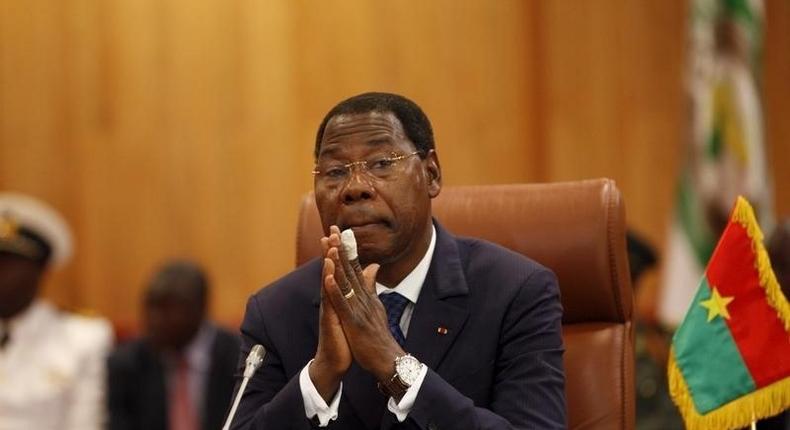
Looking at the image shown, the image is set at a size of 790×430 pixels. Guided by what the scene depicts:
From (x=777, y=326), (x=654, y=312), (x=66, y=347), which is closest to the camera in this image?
(x=777, y=326)

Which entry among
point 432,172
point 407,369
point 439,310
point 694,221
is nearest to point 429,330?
point 439,310

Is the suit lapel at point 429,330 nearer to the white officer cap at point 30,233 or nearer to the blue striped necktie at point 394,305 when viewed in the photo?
the blue striped necktie at point 394,305

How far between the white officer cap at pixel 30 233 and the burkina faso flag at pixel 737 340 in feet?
9.03

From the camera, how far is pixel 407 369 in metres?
2.38

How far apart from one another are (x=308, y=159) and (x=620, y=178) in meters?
1.42

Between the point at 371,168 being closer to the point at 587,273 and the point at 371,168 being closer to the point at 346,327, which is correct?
the point at 346,327

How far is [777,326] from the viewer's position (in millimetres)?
2844

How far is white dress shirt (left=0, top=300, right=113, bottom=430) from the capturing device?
4.70 metres

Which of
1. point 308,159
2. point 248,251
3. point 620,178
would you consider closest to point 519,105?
point 620,178

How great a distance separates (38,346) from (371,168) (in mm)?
2650

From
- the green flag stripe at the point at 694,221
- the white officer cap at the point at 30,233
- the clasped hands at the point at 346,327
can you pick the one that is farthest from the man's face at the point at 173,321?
the clasped hands at the point at 346,327

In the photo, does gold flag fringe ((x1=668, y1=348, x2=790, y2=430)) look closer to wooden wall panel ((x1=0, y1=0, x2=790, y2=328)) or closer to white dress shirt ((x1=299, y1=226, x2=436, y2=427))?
white dress shirt ((x1=299, y1=226, x2=436, y2=427))

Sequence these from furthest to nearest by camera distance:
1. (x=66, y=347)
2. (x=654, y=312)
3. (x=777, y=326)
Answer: (x=654, y=312) < (x=66, y=347) < (x=777, y=326)

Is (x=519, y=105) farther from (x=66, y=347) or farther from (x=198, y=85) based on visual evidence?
(x=66, y=347)
